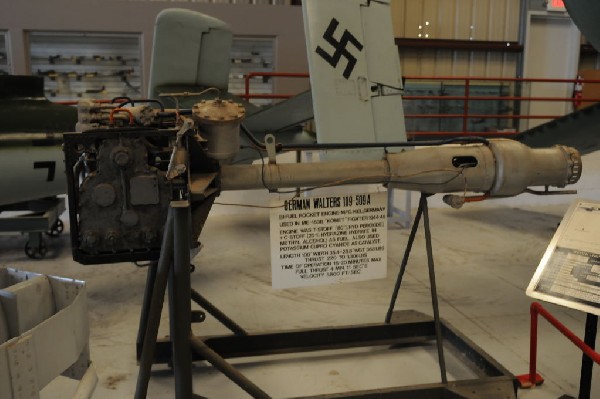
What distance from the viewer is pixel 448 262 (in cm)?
509

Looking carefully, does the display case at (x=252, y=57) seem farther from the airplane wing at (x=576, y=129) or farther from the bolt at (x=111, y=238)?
the bolt at (x=111, y=238)

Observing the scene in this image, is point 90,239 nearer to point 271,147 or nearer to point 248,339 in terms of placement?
point 271,147

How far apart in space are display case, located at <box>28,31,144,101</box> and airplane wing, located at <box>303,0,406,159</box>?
609cm

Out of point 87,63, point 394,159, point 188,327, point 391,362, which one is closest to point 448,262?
point 391,362

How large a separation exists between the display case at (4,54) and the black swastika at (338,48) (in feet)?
23.0

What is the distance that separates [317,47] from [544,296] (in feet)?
8.42

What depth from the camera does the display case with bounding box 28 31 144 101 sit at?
361 inches

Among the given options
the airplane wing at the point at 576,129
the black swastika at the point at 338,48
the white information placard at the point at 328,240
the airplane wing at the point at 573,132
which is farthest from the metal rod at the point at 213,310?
the airplane wing at the point at 573,132

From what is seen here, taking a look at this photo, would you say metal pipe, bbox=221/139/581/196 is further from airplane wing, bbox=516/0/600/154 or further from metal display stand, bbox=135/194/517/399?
airplane wing, bbox=516/0/600/154

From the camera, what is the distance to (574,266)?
2.23m

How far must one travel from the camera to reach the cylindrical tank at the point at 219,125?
7.29 feet

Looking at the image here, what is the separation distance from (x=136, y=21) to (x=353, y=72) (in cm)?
614

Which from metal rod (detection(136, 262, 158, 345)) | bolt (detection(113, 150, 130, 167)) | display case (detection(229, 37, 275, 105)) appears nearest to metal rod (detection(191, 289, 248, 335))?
metal rod (detection(136, 262, 158, 345))

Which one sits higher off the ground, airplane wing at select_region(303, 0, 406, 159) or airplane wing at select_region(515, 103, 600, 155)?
airplane wing at select_region(303, 0, 406, 159)
